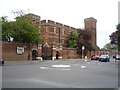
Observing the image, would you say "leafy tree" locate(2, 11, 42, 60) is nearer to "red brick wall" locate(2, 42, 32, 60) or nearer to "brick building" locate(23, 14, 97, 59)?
"red brick wall" locate(2, 42, 32, 60)

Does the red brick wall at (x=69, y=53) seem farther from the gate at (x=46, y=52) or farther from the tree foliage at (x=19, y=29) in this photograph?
the tree foliage at (x=19, y=29)

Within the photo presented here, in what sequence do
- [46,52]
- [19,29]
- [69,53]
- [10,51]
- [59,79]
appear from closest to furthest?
[59,79], [19,29], [10,51], [46,52], [69,53]

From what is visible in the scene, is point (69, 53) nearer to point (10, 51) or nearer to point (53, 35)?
point (53, 35)

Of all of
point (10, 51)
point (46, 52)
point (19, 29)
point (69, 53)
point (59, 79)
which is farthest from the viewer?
point (69, 53)

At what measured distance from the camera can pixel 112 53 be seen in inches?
2717

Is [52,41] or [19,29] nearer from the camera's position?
[19,29]

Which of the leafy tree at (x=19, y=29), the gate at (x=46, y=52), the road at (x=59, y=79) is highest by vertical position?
the leafy tree at (x=19, y=29)

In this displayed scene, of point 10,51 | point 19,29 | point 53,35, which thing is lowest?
point 10,51

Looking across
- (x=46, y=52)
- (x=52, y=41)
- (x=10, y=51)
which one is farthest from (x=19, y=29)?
(x=52, y=41)

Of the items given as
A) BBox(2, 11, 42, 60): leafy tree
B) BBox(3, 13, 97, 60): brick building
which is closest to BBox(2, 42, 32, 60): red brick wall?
BBox(3, 13, 97, 60): brick building

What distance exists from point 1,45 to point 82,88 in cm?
2223

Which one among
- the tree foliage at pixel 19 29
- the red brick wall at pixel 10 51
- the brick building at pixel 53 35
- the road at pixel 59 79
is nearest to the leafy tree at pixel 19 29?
the tree foliage at pixel 19 29

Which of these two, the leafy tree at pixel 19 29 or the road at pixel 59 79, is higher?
the leafy tree at pixel 19 29

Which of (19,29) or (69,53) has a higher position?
(19,29)
